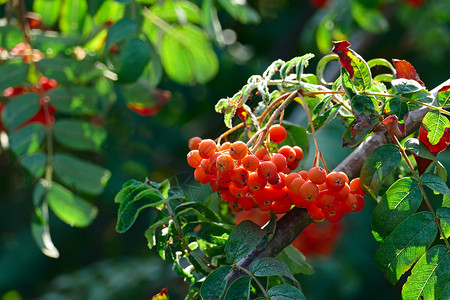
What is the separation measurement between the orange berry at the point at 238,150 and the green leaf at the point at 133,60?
68 centimetres

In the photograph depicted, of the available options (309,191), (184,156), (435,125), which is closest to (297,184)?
(309,191)

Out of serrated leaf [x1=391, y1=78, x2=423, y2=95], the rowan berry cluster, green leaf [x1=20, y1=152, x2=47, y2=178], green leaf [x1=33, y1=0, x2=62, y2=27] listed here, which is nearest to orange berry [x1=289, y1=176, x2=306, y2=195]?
the rowan berry cluster

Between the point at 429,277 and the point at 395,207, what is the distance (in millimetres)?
111

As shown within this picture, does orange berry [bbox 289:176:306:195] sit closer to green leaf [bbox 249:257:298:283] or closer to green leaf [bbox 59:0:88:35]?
green leaf [bbox 249:257:298:283]

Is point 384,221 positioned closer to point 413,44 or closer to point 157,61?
point 157,61

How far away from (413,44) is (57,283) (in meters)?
2.89

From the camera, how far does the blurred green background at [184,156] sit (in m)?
2.80

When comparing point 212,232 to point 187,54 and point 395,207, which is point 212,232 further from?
point 187,54

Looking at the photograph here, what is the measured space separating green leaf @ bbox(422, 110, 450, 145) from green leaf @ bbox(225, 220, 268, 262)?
0.30 meters

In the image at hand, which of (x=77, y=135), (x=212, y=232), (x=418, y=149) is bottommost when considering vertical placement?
(x=77, y=135)

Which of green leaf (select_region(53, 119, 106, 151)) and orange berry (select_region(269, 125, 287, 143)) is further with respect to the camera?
green leaf (select_region(53, 119, 106, 151))

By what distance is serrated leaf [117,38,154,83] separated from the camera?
57.0 inches

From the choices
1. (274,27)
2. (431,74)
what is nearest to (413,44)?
(431,74)

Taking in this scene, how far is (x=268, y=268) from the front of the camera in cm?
82
